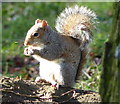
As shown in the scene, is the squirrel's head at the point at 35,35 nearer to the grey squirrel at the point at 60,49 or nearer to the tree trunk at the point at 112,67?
the grey squirrel at the point at 60,49

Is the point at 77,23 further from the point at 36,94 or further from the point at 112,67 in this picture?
the point at 112,67

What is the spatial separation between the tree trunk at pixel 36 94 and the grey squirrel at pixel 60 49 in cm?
23

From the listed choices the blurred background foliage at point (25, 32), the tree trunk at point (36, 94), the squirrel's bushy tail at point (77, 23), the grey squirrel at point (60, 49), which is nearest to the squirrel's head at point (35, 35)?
the grey squirrel at point (60, 49)

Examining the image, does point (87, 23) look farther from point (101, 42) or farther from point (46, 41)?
point (101, 42)

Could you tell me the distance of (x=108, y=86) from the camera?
1.92 meters

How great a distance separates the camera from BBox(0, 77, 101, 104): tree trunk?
235 centimetres

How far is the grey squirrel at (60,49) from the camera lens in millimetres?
2926

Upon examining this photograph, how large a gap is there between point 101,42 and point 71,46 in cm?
210

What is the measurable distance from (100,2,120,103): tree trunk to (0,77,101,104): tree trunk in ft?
1.31

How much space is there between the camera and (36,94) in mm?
2455

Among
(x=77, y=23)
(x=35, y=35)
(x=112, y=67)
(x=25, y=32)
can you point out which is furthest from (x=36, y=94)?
(x=25, y=32)

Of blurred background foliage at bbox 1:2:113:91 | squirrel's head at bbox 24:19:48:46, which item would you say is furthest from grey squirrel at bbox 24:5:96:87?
blurred background foliage at bbox 1:2:113:91

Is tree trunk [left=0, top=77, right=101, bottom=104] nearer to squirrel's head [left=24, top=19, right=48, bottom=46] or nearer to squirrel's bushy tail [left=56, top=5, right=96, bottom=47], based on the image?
squirrel's head [left=24, top=19, right=48, bottom=46]

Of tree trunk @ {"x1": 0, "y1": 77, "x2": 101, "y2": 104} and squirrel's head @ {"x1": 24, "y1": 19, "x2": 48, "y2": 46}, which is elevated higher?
squirrel's head @ {"x1": 24, "y1": 19, "x2": 48, "y2": 46}
